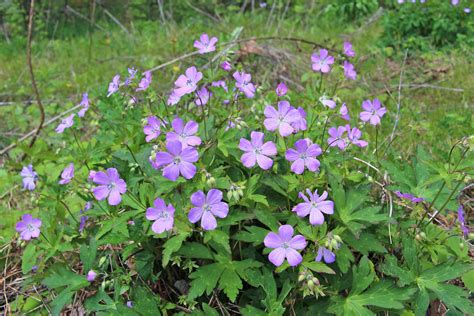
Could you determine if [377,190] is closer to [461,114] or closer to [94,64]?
[461,114]

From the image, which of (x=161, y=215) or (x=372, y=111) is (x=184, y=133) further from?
(x=372, y=111)

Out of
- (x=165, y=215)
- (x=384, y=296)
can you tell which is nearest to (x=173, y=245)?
(x=165, y=215)

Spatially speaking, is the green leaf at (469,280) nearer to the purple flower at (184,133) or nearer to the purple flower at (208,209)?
the purple flower at (208,209)

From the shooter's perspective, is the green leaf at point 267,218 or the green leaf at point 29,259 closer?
the green leaf at point 267,218

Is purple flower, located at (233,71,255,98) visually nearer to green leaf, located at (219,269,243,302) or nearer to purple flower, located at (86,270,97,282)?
green leaf, located at (219,269,243,302)

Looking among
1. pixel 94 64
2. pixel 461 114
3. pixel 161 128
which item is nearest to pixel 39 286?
pixel 161 128

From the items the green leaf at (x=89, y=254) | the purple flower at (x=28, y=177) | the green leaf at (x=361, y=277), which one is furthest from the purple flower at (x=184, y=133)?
the purple flower at (x=28, y=177)

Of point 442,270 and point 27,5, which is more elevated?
point 442,270
